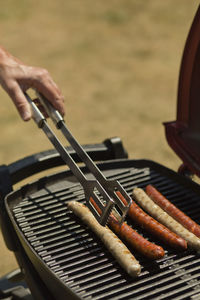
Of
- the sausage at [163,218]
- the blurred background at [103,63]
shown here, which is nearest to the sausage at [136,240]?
the sausage at [163,218]

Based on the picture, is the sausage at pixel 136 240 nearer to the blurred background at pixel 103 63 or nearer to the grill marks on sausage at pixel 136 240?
the grill marks on sausage at pixel 136 240

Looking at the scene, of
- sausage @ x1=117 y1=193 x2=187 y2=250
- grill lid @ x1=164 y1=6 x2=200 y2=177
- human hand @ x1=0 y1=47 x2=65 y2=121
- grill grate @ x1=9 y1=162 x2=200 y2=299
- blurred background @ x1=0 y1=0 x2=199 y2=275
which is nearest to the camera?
grill grate @ x1=9 y1=162 x2=200 y2=299

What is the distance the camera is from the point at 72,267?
90.7 inches

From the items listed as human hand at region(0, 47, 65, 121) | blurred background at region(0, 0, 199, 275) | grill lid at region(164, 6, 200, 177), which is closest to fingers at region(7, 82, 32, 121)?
human hand at region(0, 47, 65, 121)

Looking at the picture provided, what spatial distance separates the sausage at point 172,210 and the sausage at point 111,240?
0.35 meters

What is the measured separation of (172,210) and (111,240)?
1.34 feet

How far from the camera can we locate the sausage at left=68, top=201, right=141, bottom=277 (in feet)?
7.09

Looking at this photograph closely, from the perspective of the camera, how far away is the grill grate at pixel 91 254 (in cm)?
215

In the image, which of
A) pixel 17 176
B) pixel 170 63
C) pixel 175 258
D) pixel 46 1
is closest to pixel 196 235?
pixel 175 258

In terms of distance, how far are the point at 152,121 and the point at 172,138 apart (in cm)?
317

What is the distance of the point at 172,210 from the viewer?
255cm

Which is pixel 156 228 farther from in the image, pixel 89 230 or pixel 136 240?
pixel 89 230

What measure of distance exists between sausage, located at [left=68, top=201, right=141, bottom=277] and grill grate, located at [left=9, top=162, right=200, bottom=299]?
0.18 ft

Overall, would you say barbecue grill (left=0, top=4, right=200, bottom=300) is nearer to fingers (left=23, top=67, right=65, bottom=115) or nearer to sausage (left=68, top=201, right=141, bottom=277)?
sausage (left=68, top=201, right=141, bottom=277)
